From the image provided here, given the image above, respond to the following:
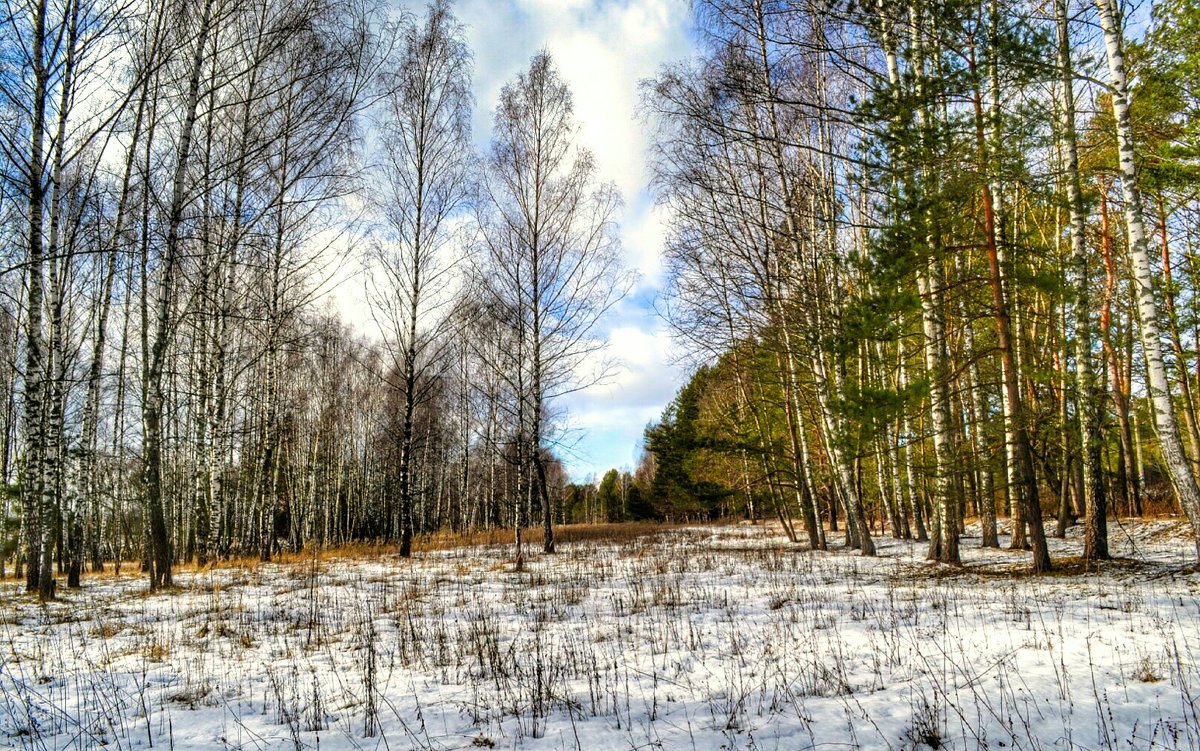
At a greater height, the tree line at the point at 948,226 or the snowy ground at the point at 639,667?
the tree line at the point at 948,226

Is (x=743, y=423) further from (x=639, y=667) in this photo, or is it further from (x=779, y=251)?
(x=639, y=667)

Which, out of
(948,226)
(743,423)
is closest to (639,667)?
(948,226)

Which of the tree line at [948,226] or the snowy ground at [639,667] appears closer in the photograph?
the snowy ground at [639,667]

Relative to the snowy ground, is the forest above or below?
above

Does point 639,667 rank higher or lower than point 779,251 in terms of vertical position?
lower

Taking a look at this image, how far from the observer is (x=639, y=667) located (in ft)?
13.4

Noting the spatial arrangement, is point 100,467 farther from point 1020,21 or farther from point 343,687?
point 1020,21

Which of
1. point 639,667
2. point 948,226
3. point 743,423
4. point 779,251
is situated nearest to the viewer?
point 639,667

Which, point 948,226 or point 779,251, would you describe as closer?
point 948,226

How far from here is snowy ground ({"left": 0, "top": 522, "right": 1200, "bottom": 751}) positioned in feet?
9.60

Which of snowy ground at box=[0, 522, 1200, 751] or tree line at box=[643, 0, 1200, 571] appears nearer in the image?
snowy ground at box=[0, 522, 1200, 751]

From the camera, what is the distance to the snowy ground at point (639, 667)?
2.93 meters

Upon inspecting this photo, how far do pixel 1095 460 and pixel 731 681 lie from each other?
680 cm

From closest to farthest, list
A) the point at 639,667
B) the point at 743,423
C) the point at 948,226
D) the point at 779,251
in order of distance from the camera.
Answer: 1. the point at 639,667
2. the point at 948,226
3. the point at 779,251
4. the point at 743,423
